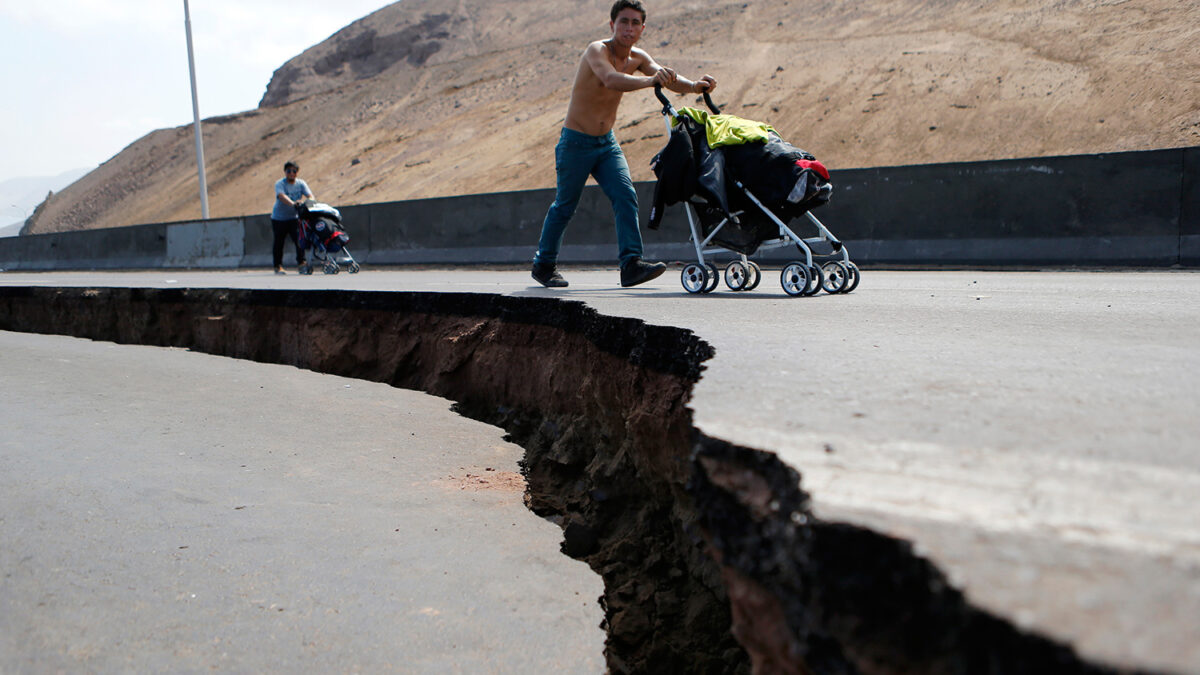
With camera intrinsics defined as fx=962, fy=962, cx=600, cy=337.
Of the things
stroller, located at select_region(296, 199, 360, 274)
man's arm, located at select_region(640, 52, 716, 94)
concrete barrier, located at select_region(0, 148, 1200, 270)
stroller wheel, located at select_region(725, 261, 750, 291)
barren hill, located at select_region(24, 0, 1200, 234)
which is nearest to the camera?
man's arm, located at select_region(640, 52, 716, 94)

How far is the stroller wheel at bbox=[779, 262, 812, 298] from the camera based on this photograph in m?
6.06

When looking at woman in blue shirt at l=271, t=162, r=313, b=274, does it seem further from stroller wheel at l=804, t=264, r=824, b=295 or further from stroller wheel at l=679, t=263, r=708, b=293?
stroller wheel at l=804, t=264, r=824, b=295

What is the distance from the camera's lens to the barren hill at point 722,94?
22.2 meters

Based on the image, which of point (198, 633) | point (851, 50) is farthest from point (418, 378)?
point (851, 50)

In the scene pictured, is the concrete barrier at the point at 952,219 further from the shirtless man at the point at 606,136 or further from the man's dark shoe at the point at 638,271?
the shirtless man at the point at 606,136

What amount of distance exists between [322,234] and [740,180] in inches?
315

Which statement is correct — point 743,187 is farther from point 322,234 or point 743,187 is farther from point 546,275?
point 322,234

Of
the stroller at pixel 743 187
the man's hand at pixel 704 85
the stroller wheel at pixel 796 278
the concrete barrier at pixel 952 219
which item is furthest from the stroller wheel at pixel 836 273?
the concrete barrier at pixel 952 219

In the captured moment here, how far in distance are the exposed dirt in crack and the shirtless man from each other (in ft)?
3.66

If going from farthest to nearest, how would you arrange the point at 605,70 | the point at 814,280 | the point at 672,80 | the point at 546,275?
the point at 546,275, the point at 814,280, the point at 605,70, the point at 672,80

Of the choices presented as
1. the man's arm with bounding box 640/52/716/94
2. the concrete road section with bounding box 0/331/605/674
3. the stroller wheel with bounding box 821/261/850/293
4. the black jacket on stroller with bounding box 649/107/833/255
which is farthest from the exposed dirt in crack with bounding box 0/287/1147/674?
the stroller wheel with bounding box 821/261/850/293

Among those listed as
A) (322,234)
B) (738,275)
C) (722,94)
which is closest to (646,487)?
(738,275)

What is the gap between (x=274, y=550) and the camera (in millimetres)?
2881

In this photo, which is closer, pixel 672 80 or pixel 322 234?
pixel 672 80
